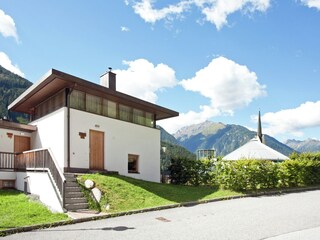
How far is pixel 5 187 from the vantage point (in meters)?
16.3

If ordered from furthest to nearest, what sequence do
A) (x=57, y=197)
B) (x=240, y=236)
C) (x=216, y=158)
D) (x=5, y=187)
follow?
1. (x=216, y=158)
2. (x=5, y=187)
3. (x=57, y=197)
4. (x=240, y=236)

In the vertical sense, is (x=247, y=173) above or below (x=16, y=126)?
below

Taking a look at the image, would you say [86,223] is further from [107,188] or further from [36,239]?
[107,188]

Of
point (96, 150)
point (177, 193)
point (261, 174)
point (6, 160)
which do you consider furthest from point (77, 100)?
point (261, 174)

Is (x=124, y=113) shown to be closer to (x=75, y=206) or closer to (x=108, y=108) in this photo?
(x=108, y=108)

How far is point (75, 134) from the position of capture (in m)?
16.2

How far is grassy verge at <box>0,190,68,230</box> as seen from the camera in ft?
31.5

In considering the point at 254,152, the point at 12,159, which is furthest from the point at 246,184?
the point at 254,152

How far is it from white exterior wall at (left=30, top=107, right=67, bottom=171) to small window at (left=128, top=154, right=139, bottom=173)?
16.6ft

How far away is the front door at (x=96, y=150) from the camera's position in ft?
56.2

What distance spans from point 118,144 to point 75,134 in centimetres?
335

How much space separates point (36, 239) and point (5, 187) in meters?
9.51

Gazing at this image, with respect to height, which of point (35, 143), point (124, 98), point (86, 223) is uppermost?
point (124, 98)

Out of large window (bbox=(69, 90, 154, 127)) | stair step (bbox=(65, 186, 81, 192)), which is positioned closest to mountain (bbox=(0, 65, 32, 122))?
large window (bbox=(69, 90, 154, 127))
